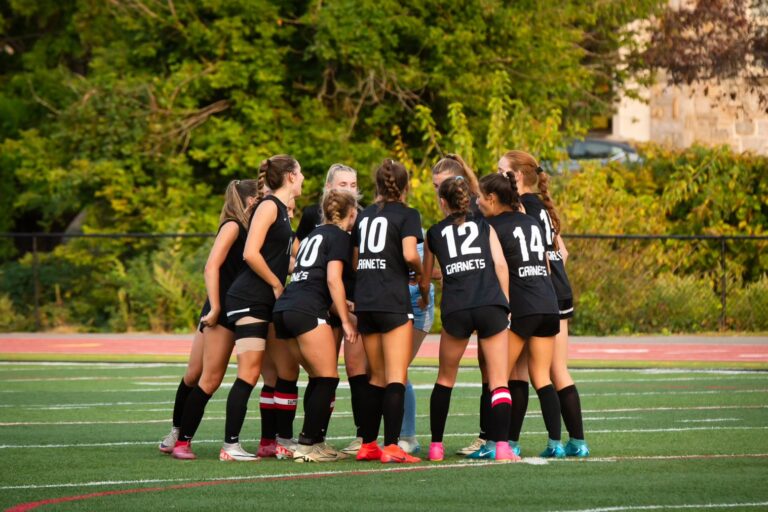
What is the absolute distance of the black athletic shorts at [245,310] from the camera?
9438mm

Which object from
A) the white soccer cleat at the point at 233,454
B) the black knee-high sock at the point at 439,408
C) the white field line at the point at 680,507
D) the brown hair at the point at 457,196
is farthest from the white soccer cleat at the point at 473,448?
the white field line at the point at 680,507

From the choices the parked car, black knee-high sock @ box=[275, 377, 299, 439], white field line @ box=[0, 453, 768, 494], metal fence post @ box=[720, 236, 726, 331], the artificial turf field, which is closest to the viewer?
the artificial turf field

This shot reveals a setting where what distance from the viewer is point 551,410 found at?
934 centimetres

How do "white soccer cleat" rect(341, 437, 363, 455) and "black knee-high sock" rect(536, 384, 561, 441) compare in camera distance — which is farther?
"white soccer cleat" rect(341, 437, 363, 455)

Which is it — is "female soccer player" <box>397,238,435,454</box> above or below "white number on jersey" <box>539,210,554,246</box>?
below

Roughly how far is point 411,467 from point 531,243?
1.60 m

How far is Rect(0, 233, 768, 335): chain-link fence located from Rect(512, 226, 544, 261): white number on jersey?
44.7 ft

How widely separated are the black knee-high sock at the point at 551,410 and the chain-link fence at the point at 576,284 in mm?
13583

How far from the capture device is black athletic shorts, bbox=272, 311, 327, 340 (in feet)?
30.3

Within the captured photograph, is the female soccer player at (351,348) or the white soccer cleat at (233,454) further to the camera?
the female soccer player at (351,348)

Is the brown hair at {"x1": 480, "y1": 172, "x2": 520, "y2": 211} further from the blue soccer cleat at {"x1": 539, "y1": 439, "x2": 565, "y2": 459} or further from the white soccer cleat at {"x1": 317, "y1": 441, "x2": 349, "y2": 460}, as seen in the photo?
the white soccer cleat at {"x1": 317, "y1": 441, "x2": 349, "y2": 460}

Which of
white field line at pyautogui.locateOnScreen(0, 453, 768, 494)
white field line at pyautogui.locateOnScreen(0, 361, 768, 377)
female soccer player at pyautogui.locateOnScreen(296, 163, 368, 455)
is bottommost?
white field line at pyautogui.locateOnScreen(0, 361, 768, 377)

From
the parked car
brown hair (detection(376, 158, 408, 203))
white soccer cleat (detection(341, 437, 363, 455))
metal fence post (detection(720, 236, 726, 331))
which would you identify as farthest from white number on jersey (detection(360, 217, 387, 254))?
the parked car

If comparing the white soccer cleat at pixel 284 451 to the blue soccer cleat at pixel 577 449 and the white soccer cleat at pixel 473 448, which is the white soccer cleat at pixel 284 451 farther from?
the blue soccer cleat at pixel 577 449
